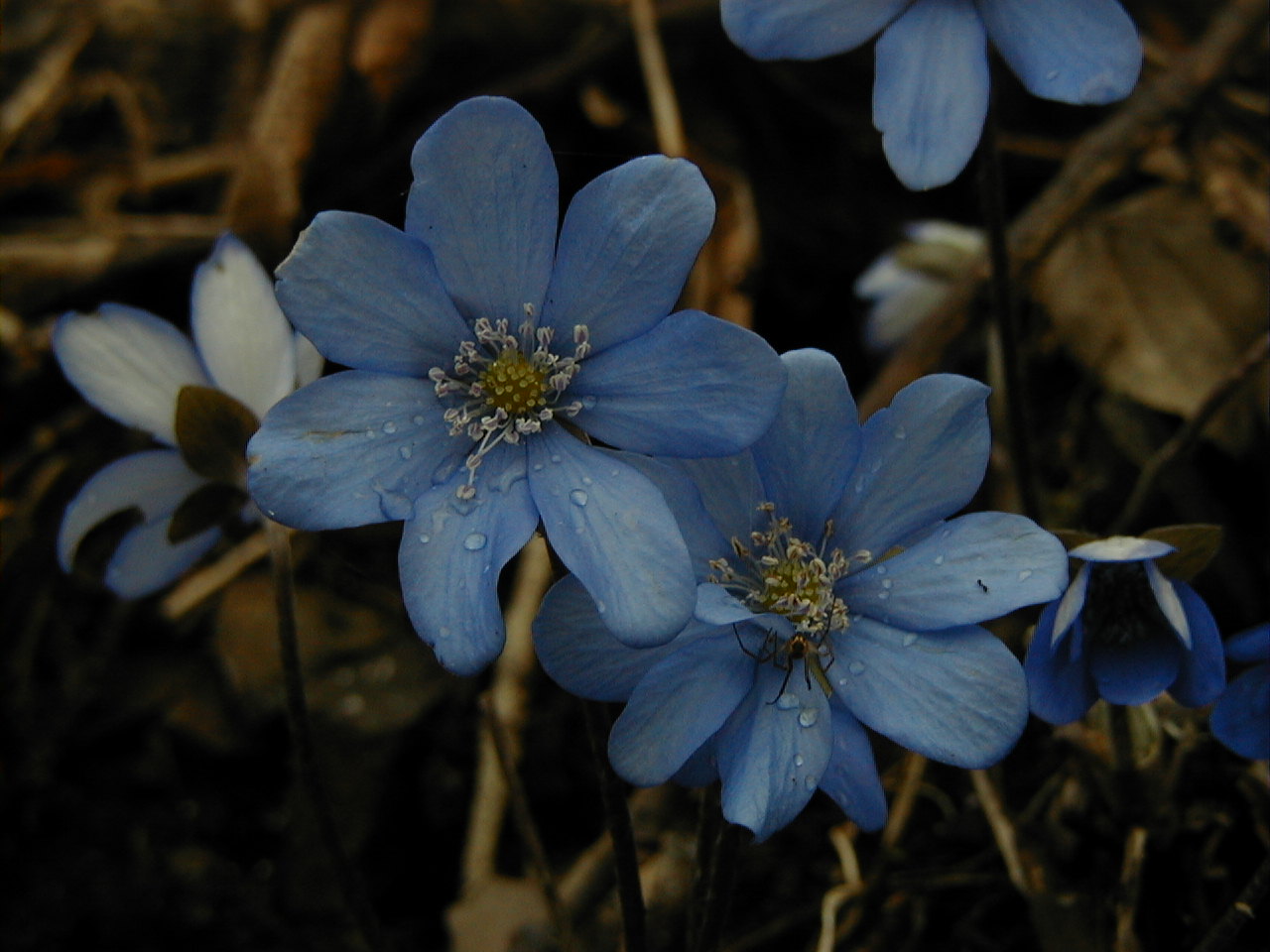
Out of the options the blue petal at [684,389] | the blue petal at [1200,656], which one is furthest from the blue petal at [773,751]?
the blue petal at [1200,656]

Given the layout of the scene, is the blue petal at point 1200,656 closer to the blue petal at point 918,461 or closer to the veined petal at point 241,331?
the blue petal at point 918,461

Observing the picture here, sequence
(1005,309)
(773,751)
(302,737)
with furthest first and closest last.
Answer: (1005,309), (302,737), (773,751)

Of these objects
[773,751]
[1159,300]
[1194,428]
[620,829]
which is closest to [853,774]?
[773,751]

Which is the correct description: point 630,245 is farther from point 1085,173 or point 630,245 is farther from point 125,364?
point 1085,173

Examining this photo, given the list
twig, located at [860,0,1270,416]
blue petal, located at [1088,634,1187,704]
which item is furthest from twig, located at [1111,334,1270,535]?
blue petal, located at [1088,634,1187,704]

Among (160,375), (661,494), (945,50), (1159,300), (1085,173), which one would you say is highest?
(945,50)

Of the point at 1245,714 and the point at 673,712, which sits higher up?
the point at 673,712
